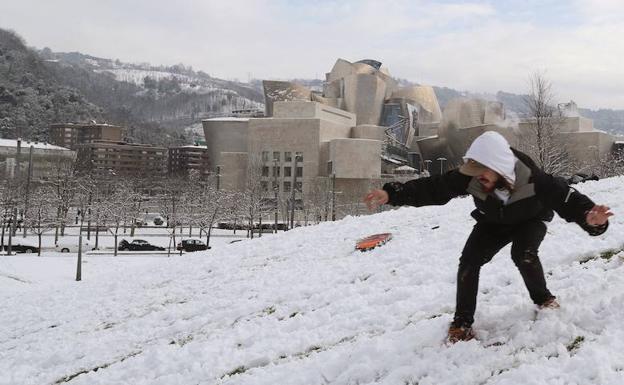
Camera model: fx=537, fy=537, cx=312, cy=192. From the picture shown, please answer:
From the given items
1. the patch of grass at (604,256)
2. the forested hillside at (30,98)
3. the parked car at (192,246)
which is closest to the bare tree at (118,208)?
the parked car at (192,246)

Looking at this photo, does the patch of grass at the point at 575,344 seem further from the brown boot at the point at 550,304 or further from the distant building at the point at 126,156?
the distant building at the point at 126,156

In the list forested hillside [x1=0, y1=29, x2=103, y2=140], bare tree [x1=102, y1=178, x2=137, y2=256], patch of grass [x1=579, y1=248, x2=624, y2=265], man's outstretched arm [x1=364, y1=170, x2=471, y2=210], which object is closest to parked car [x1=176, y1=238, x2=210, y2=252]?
bare tree [x1=102, y1=178, x2=137, y2=256]

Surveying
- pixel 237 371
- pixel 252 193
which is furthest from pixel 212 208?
pixel 237 371

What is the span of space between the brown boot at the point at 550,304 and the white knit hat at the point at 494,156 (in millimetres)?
1185

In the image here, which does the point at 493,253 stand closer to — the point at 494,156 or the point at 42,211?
the point at 494,156

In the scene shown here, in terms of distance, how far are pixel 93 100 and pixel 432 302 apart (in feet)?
694

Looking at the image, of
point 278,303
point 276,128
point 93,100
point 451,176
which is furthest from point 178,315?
point 93,100

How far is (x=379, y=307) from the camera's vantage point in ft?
21.5

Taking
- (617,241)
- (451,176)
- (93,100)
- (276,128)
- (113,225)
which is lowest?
(113,225)

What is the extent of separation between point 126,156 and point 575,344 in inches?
5500

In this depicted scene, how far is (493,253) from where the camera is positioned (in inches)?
175

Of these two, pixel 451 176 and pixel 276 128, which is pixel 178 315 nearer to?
pixel 451 176

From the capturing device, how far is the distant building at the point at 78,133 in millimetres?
140500

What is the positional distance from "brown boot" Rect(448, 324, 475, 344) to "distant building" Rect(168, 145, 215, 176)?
13806 cm
